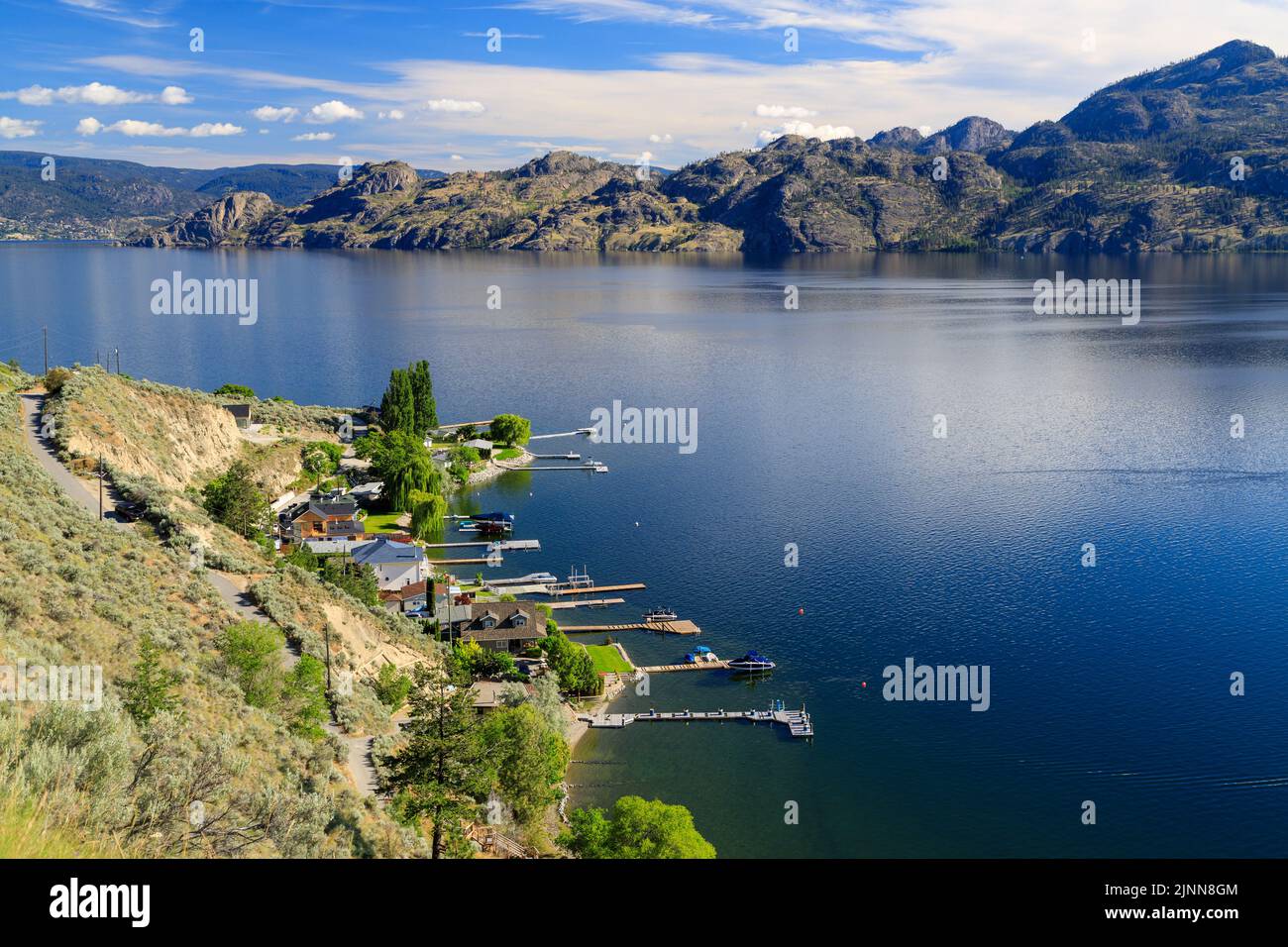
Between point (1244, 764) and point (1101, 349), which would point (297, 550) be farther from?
point (1101, 349)

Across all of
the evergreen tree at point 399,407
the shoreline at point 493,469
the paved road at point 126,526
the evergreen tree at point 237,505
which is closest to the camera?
the paved road at point 126,526

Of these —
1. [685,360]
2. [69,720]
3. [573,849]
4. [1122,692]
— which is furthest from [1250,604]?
[685,360]

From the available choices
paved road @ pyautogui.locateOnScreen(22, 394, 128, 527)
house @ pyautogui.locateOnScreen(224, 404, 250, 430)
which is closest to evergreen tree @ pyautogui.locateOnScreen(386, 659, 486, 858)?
paved road @ pyautogui.locateOnScreen(22, 394, 128, 527)

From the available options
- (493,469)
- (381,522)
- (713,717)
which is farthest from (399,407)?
(713,717)

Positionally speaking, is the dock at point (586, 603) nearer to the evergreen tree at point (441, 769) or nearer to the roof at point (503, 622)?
the roof at point (503, 622)

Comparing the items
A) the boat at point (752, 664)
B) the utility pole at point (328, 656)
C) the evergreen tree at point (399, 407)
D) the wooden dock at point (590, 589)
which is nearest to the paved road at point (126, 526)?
the utility pole at point (328, 656)

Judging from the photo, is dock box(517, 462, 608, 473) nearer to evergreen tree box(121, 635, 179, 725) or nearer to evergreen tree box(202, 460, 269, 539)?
evergreen tree box(202, 460, 269, 539)
